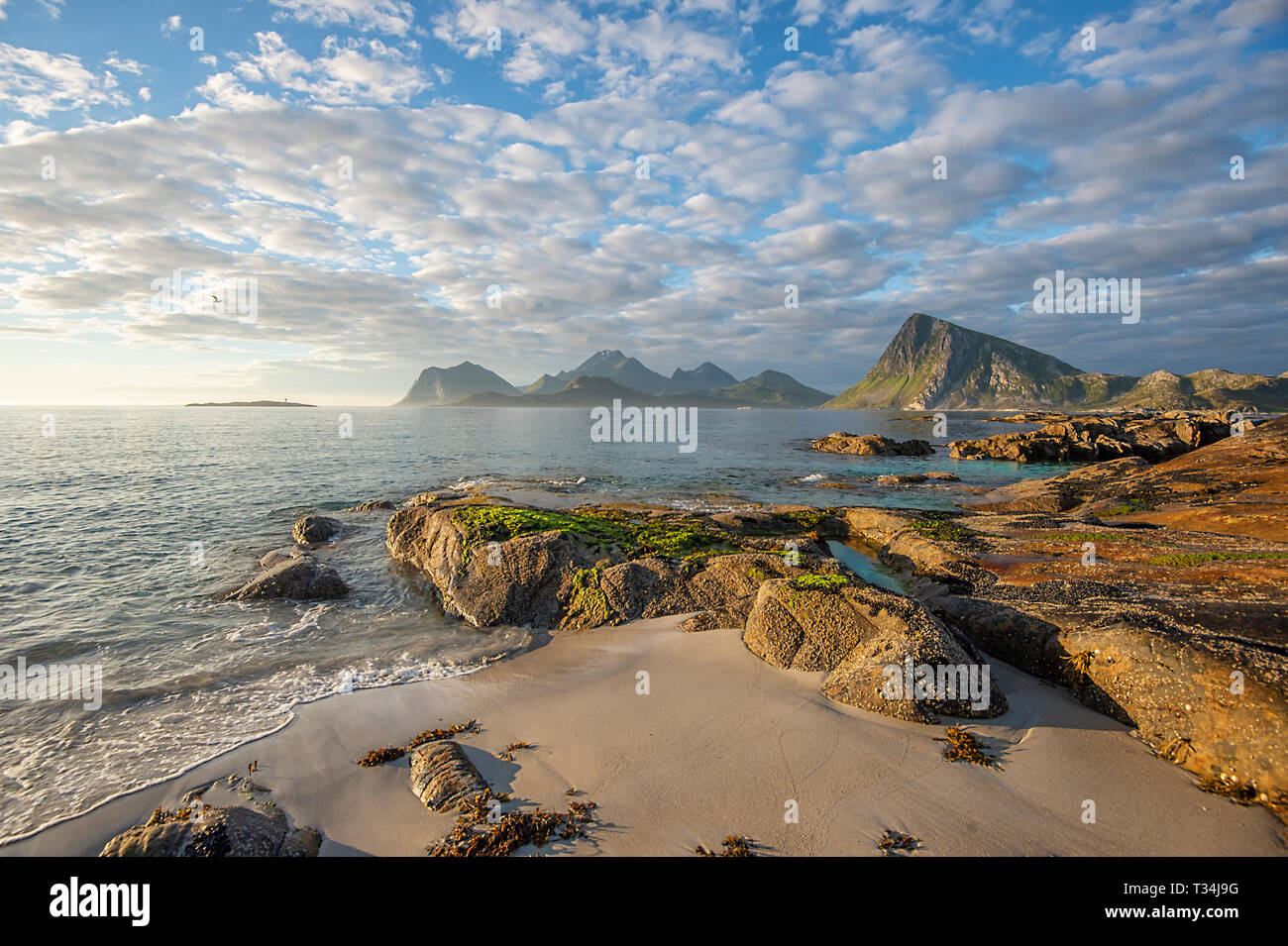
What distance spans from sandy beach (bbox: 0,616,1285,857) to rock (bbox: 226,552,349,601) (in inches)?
274

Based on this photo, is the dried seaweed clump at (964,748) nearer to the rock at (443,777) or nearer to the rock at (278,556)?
the rock at (443,777)

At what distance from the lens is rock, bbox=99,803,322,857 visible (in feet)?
16.7

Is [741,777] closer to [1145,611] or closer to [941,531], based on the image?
[1145,611]

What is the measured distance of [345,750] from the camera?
7734mm

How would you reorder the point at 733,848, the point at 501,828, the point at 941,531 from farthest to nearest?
the point at 941,531
the point at 501,828
the point at 733,848

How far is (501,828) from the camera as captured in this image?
568 cm

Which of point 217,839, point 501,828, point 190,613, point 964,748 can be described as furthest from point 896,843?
point 190,613

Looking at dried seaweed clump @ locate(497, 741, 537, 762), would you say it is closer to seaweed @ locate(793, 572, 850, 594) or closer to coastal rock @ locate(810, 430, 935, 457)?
seaweed @ locate(793, 572, 850, 594)

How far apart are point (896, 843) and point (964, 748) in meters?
2.34

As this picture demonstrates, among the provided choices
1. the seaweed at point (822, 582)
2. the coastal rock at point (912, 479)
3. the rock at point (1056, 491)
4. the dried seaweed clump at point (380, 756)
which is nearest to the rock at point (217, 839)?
the dried seaweed clump at point (380, 756)

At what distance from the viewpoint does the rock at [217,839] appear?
508 cm

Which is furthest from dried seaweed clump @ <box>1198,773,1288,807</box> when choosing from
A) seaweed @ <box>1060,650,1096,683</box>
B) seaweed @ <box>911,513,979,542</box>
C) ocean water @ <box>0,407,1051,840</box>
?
seaweed @ <box>911,513,979,542</box>
